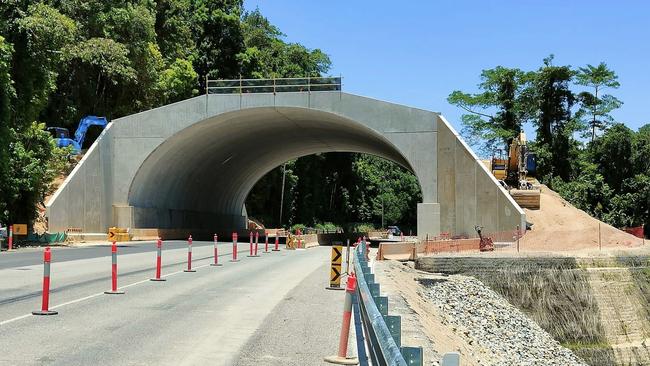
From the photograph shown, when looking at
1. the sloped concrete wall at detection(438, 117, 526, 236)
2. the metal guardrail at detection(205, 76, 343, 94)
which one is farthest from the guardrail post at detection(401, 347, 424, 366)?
the metal guardrail at detection(205, 76, 343, 94)

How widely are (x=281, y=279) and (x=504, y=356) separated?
6.03 metres

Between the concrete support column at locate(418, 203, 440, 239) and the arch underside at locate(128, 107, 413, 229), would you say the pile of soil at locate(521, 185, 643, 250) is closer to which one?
Result: the concrete support column at locate(418, 203, 440, 239)

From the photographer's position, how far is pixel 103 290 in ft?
48.9

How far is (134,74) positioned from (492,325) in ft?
125

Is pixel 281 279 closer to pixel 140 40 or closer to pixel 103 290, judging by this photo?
pixel 103 290

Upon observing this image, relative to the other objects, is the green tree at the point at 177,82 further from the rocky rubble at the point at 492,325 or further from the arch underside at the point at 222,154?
the rocky rubble at the point at 492,325

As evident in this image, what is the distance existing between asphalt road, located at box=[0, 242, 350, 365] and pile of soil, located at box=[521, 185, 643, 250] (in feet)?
Result: 62.4

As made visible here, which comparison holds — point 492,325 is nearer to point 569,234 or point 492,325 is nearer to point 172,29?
point 569,234

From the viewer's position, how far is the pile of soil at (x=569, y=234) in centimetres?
3562

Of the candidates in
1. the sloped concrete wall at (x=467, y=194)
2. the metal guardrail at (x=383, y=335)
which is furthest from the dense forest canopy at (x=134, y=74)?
the metal guardrail at (x=383, y=335)

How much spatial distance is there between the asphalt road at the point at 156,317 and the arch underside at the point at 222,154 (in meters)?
23.3

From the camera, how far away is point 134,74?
5362cm

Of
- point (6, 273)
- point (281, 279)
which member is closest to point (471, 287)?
point (281, 279)

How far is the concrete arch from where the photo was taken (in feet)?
125
